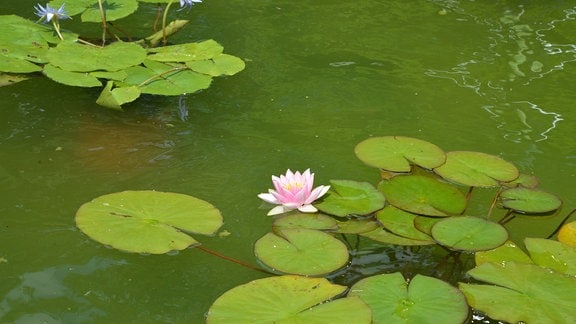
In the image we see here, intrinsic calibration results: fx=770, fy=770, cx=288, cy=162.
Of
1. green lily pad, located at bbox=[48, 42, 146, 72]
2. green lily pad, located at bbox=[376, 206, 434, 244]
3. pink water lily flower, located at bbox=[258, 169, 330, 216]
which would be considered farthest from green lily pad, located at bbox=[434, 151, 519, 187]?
green lily pad, located at bbox=[48, 42, 146, 72]

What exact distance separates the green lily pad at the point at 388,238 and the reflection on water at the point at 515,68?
0.85 metres

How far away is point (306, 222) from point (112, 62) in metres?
1.19

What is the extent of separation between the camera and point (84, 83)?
8.78 feet

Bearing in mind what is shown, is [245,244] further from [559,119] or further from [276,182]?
[559,119]

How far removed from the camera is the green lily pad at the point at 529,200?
214cm

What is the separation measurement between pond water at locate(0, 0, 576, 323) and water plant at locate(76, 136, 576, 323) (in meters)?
0.07

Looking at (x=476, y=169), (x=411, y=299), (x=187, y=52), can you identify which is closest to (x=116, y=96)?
(x=187, y=52)

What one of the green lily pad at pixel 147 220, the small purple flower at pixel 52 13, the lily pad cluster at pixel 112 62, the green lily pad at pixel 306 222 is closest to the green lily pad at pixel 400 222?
the green lily pad at pixel 306 222

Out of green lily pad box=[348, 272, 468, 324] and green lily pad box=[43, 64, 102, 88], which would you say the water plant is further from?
green lily pad box=[43, 64, 102, 88]

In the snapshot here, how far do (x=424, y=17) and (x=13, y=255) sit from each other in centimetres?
239

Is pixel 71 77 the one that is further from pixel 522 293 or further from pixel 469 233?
pixel 522 293

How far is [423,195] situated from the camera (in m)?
2.14

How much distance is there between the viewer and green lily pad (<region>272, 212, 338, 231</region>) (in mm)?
1994

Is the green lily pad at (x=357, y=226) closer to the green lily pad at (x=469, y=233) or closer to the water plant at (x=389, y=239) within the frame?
the water plant at (x=389, y=239)
